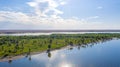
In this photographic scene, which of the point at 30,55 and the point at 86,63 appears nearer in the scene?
the point at 86,63

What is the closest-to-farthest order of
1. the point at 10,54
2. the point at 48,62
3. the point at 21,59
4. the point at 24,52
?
the point at 48,62
the point at 21,59
the point at 10,54
the point at 24,52

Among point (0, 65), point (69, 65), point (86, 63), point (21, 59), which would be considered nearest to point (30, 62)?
point (21, 59)

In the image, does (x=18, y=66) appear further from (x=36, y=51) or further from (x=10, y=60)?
(x=36, y=51)

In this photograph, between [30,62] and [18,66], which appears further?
[30,62]

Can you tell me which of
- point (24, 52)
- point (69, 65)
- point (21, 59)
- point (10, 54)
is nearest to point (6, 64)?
point (21, 59)

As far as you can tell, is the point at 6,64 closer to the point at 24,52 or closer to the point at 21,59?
the point at 21,59

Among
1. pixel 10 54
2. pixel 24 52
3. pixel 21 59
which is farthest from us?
pixel 24 52

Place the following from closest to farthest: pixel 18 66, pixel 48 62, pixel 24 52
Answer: pixel 18 66 < pixel 48 62 < pixel 24 52

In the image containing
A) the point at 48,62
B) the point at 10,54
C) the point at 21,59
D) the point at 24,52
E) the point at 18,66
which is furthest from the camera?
the point at 24,52
